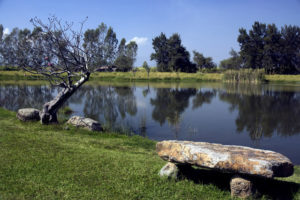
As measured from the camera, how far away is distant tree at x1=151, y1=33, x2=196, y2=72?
75.2 metres

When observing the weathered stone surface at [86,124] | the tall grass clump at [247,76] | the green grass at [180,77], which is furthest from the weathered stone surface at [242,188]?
the green grass at [180,77]

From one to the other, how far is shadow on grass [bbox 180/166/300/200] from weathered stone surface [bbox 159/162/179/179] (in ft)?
0.56

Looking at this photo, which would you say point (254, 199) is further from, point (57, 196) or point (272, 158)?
point (57, 196)

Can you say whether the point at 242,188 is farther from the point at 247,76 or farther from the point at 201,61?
the point at 201,61

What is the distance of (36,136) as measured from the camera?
8.67m

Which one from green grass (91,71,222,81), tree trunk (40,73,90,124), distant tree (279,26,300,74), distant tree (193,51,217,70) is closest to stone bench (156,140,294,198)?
tree trunk (40,73,90,124)

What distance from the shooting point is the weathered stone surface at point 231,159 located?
4535 millimetres

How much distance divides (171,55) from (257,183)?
72689mm

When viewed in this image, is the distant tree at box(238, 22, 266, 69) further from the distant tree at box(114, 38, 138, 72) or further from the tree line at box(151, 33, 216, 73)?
the distant tree at box(114, 38, 138, 72)

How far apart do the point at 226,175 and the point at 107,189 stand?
256 centimetres

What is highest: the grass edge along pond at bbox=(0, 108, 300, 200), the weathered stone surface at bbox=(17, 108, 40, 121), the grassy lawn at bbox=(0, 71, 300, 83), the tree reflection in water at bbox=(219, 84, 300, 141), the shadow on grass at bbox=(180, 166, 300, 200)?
the grassy lawn at bbox=(0, 71, 300, 83)

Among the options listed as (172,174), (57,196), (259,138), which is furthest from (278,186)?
(259,138)

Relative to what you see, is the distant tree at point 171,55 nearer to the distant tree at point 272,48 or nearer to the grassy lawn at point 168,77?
the grassy lawn at point 168,77

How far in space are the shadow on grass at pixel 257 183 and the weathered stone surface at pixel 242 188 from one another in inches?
4.6
